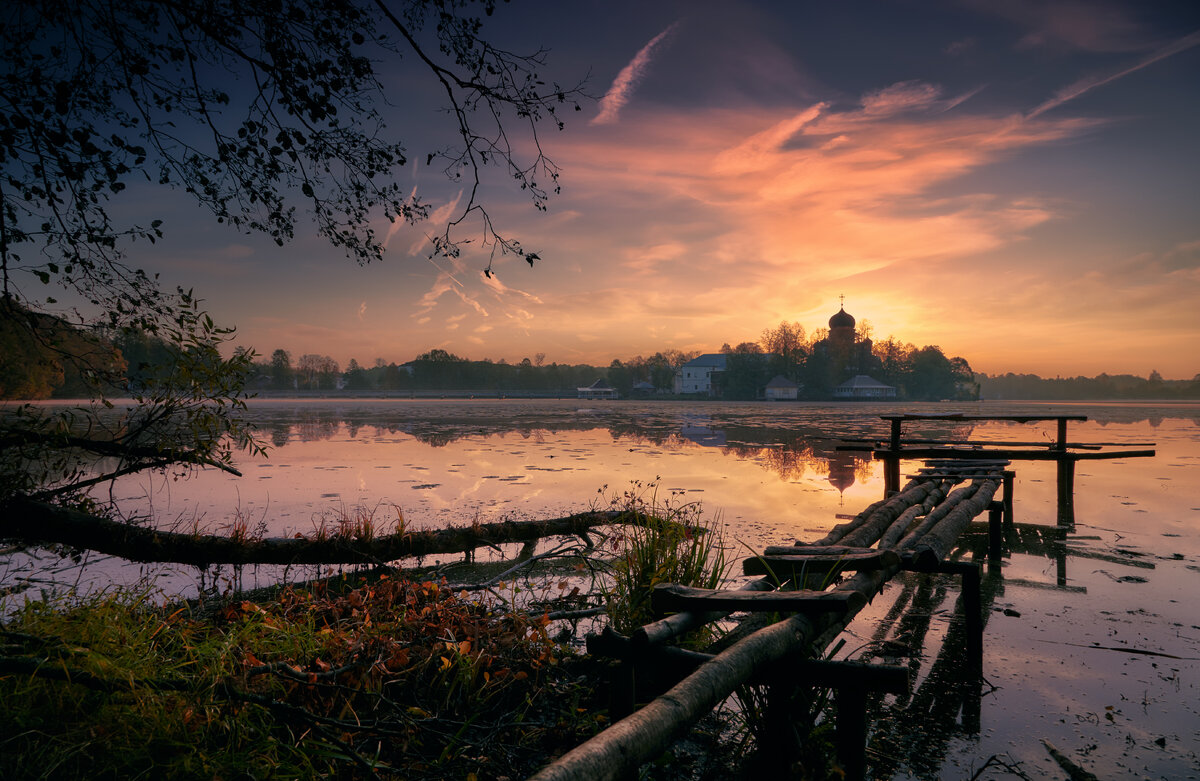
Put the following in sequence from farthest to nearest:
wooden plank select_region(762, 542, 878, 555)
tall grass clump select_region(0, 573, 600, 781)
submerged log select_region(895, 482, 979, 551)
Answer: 1. submerged log select_region(895, 482, 979, 551)
2. wooden plank select_region(762, 542, 878, 555)
3. tall grass clump select_region(0, 573, 600, 781)

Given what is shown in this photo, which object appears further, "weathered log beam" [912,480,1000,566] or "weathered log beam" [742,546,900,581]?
"weathered log beam" [912,480,1000,566]

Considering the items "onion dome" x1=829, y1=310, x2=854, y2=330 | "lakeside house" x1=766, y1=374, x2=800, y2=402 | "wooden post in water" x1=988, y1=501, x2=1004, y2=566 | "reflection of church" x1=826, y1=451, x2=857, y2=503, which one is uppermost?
"onion dome" x1=829, y1=310, x2=854, y2=330

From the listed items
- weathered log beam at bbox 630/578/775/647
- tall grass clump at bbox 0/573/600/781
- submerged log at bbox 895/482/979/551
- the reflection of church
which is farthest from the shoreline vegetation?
the reflection of church

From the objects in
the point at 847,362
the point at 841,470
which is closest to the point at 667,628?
the point at 841,470

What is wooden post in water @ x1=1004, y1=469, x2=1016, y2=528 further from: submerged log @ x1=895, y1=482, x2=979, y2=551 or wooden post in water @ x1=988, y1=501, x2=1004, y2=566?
wooden post in water @ x1=988, y1=501, x2=1004, y2=566

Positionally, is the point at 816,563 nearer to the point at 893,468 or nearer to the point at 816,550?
the point at 816,550

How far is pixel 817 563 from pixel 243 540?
6970mm

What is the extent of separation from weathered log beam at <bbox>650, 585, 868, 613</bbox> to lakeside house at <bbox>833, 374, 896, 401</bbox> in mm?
111250

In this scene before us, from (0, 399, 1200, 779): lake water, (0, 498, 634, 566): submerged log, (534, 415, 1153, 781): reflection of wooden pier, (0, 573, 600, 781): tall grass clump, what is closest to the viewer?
(534, 415, 1153, 781): reflection of wooden pier

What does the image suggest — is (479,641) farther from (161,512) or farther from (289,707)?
(161,512)

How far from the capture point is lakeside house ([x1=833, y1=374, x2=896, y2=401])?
347 ft

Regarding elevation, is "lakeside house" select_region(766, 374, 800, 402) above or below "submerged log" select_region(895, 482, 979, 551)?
above

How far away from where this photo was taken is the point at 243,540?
7617 millimetres

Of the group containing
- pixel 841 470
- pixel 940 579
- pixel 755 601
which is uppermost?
pixel 755 601
